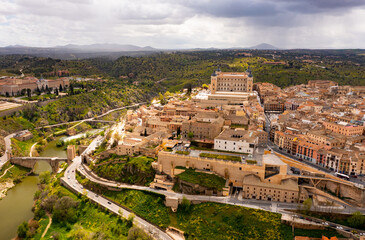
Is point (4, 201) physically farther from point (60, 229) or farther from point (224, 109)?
point (224, 109)

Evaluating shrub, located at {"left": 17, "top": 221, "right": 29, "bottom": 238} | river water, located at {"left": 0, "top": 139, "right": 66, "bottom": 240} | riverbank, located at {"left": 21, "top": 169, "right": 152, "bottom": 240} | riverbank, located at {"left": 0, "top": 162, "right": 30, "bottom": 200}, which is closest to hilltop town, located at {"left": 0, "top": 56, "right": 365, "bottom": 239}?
riverbank, located at {"left": 0, "top": 162, "right": 30, "bottom": 200}

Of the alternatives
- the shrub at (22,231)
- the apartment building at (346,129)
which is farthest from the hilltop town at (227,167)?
the shrub at (22,231)

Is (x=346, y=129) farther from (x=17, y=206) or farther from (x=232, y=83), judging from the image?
(x=17, y=206)

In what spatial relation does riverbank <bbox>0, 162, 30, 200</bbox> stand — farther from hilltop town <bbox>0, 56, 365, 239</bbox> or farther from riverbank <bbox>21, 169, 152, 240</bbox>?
riverbank <bbox>21, 169, 152, 240</bbox>

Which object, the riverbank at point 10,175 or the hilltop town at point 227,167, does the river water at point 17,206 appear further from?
the hilltop town at point 227,167

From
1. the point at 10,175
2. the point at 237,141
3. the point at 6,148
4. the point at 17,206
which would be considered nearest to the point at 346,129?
the point at 237,141

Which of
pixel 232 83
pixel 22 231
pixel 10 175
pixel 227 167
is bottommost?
pixel 22 231

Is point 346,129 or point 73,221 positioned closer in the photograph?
point 73,221

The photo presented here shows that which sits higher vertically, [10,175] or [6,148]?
[6,148]
